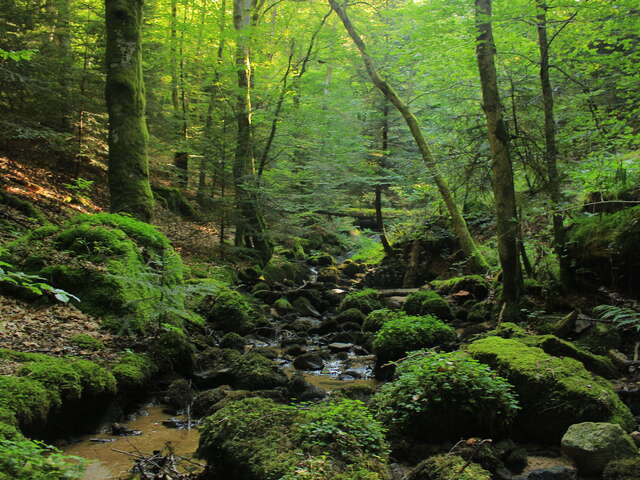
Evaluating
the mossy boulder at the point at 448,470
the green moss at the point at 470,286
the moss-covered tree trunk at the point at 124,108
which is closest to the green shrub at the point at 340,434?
the mossy boulder at the point at 448,470

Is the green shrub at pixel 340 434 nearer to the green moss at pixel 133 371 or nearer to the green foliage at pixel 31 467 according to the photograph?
the green foliage at pixel 31 467

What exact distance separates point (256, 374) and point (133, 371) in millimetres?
1792

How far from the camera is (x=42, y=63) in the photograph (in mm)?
11055

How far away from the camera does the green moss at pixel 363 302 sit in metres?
11.7

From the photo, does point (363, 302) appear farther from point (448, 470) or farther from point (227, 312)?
point (448, 470)

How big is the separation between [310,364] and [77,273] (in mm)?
4078

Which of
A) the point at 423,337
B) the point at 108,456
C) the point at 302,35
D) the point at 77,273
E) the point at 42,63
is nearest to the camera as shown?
the point at 108,456

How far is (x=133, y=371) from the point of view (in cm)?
523

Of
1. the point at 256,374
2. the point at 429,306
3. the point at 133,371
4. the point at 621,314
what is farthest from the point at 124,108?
the point at 621,314

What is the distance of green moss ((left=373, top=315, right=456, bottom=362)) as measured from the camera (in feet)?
23.7

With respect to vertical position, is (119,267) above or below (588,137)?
below

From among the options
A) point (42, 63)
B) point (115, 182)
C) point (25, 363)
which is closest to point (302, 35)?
point (42, 63)

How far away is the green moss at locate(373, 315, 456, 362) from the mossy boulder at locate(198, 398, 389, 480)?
339cm

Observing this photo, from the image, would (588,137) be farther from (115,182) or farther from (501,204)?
(115,182)
